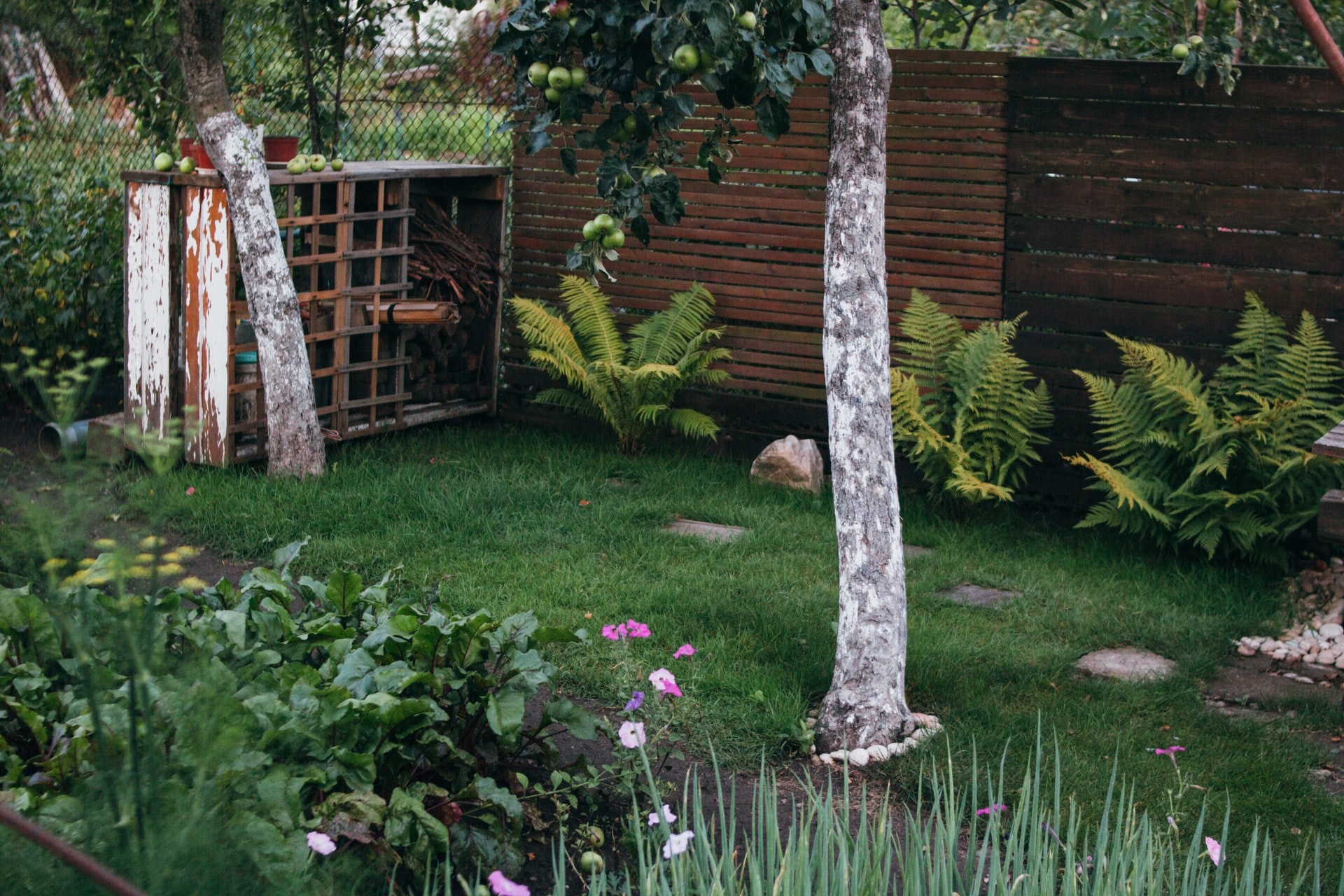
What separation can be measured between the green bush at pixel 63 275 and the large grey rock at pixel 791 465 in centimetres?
423

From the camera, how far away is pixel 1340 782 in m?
3.69

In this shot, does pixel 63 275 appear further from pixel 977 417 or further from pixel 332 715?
pixel 332 715

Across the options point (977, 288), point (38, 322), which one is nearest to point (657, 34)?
point (977, 288)

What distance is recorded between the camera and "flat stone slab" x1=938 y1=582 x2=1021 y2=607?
5.11m

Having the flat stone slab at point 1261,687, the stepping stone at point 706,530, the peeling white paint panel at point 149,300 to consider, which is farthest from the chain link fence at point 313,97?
the flat stone slab at point 1261,687

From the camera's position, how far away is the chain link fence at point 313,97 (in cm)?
817

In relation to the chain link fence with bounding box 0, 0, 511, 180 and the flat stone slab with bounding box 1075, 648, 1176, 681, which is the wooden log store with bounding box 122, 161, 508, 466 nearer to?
the chain link fence with bounding box 0, 0, 511, 180

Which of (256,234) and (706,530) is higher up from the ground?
(256,234)

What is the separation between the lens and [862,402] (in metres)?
3.84

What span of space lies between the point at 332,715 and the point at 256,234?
160 inches

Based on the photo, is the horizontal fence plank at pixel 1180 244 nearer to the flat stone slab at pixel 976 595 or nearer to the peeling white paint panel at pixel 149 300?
the flat stone slab at pixel 976 595

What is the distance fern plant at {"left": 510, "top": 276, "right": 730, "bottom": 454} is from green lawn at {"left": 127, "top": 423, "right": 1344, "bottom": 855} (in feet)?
0.88

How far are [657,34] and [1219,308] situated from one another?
4268 mm

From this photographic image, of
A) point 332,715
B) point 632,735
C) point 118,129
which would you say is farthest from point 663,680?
point 118,129
